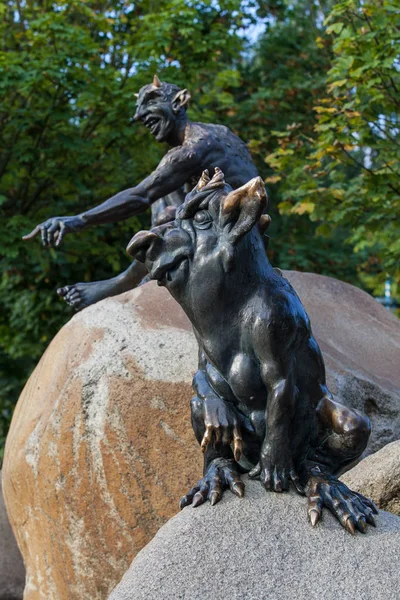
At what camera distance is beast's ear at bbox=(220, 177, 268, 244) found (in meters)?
2.91

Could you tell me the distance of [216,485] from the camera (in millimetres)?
3027

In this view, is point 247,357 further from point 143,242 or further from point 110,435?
point 110,435

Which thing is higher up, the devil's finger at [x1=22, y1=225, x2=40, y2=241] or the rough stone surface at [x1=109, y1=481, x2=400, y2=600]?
the devil's finger at [x1=22, y1=225, x2=40, y2=241]

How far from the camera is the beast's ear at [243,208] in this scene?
2914 millimetres

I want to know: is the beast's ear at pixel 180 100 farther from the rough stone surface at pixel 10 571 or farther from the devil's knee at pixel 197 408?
the rough stone surface at pixel 10 571

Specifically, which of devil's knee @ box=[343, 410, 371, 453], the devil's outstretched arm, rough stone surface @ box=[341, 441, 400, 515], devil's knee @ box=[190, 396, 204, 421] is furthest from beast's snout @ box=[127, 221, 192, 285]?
the devil's outstretched arm

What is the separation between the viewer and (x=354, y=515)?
288cm

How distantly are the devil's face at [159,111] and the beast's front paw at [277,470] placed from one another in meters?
3.12

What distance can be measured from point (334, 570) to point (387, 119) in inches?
248

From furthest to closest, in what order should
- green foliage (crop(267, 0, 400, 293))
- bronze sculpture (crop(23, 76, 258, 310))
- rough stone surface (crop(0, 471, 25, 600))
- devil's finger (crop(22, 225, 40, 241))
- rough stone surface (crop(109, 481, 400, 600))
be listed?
1. green foliage (crop(267, 0, 400, 293))
2. rough stone surface (crop(0, 471, 25, 600))
3. bronze sculpture (crop(23, 76, 258, 310))
4. devil's finger (crop(22, 225, 40, 241))
5. rough stone surface (crop(109, 481, 400, 600))

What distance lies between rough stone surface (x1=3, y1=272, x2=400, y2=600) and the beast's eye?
1690 mm

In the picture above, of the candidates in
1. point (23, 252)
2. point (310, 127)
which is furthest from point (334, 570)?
point (310, 127)

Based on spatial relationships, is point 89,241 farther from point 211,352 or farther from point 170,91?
point 211,352

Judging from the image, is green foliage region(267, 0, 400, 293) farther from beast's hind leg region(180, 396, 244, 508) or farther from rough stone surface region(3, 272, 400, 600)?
beast's hind leg region(180, 396, 244, 508)
